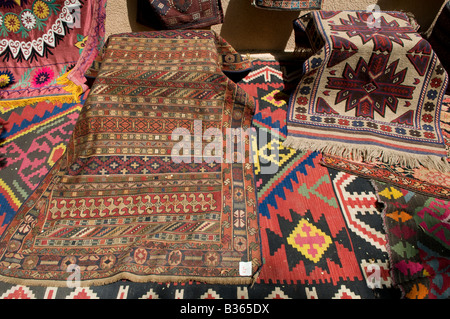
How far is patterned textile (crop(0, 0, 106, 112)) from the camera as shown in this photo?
2.15 metres

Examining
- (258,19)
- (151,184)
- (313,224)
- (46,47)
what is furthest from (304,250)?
(46,47)

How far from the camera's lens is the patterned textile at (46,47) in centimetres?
215

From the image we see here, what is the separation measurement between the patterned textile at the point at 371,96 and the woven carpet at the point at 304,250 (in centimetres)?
25

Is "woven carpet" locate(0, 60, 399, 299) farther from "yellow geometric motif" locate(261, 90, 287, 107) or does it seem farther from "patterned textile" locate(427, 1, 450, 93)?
"patterned textile" locate(427, 1, 450, 93)

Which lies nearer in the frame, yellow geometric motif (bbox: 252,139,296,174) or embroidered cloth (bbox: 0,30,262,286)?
embroidered cloth (bbox: 0,30,262,286)

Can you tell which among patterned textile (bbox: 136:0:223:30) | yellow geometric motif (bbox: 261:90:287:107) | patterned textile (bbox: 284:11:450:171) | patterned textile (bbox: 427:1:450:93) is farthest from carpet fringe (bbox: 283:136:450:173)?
patterned textile (bbox: 136:0:223:30)

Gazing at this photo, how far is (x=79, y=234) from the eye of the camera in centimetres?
151

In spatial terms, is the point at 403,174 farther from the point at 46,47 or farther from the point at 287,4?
the point at 46,47

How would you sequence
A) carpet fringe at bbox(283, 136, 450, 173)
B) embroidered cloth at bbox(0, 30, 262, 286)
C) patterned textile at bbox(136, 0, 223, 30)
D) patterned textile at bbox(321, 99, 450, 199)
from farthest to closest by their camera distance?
patterned textile at bbox(136, 0, 223, 30)
carpet fringe at bbox(283, 136, 450, 173)
patterned textile at bbox(321, 99, 450, 199)
embroidered cloth at bbox(0, 30, 262, 286)

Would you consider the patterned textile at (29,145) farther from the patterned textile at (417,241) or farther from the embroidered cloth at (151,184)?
the patterned textile at (417,241)

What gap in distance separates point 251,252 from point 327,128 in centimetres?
115

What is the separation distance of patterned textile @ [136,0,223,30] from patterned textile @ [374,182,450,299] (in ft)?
6.16
